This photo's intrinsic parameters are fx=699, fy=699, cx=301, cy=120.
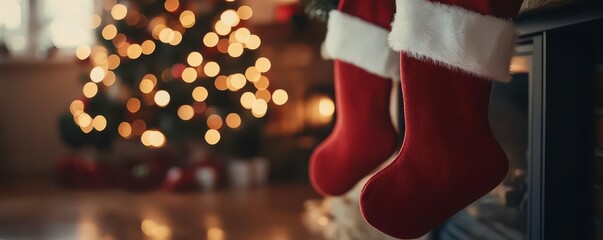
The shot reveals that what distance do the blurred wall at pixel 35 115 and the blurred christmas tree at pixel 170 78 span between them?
50cm

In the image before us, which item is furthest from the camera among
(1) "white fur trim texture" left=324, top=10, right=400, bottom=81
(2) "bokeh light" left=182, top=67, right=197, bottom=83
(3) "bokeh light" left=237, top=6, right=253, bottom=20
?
(3) "bokeh light" left=237, top=6, right=253, bottom=20

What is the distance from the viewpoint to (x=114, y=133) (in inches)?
127

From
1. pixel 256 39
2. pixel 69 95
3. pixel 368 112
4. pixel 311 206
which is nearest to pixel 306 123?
pixel 256 39

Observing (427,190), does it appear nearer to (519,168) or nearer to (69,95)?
(519,168)

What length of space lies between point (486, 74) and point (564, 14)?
22cm

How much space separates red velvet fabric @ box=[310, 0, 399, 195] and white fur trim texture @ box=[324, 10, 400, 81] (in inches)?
0.8

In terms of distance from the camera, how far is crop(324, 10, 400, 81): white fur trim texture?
1.38 metres

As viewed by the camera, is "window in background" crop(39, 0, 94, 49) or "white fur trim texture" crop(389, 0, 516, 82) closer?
"white fur trim texture" crop(389, 0, 516, 82)

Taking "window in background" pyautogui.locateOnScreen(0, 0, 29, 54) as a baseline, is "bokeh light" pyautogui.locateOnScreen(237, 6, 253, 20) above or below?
above

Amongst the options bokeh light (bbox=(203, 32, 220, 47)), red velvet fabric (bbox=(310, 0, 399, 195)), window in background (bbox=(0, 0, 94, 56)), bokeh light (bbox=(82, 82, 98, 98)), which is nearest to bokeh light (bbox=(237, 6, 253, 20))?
bokeh light (bbox=(203, 32, 220, 47))

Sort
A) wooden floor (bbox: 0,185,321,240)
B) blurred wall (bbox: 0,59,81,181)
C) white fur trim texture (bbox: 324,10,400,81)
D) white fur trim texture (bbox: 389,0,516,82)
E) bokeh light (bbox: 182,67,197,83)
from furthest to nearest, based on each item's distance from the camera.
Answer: blurred wall (bbox: 0,59,81,181)
bokeh light (bbox: 182,67,197,83)
wooden floor (bbox: 0,185,321,240)
white fur trim texture (bbox: 324,10,400,81)
white fur trim texture (bbox: 389,0,516,82)

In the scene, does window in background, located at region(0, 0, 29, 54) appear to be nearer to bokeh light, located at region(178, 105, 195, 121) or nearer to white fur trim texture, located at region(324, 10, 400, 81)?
bokeh light, located at region(178, 105, 195, 121)

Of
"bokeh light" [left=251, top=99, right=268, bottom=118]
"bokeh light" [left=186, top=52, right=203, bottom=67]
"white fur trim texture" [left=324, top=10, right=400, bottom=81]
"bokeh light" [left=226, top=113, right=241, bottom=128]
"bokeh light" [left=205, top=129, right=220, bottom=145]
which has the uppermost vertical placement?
"white fur trim texture" [left=324, top=10, right=400, bottom=81]

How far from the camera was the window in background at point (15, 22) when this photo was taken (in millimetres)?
3686
